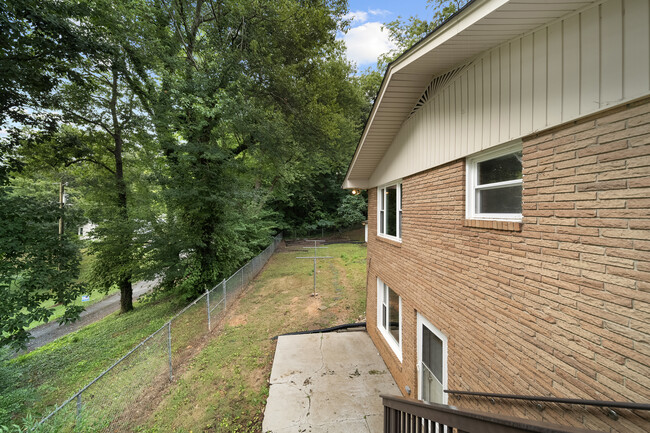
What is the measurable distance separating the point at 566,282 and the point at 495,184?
4.15ft

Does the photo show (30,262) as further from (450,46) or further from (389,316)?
(450,46)

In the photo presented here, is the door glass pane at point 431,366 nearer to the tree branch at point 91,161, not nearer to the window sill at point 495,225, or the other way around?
the window sill at point 495,225

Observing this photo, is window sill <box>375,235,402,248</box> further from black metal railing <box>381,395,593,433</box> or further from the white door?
black metal railing <box>381,395,593,433</box>

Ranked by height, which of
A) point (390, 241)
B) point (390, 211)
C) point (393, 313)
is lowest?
point (393, 313)

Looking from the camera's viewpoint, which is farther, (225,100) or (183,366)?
(225,100)

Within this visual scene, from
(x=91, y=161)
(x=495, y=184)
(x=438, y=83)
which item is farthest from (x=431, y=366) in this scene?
(x=91, y=161)

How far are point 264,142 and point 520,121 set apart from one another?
8.58 meters

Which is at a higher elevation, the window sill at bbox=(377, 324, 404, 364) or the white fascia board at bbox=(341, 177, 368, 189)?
the white fascia board at bbox=(341, 177, 368, 189)

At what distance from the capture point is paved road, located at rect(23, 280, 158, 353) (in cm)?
1117

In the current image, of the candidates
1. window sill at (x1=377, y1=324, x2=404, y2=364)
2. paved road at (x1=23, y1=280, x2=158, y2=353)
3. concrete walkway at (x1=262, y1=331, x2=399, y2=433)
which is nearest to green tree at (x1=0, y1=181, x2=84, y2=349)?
paved road at (x1=23, y1=280, x2=158, y2=353)

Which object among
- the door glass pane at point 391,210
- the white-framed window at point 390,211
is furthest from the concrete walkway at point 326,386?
the door glass pane at point 391,210

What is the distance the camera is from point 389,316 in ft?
19.6

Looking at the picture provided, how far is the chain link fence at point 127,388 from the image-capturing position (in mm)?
3371

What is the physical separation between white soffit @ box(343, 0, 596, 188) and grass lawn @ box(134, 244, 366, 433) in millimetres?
6309
